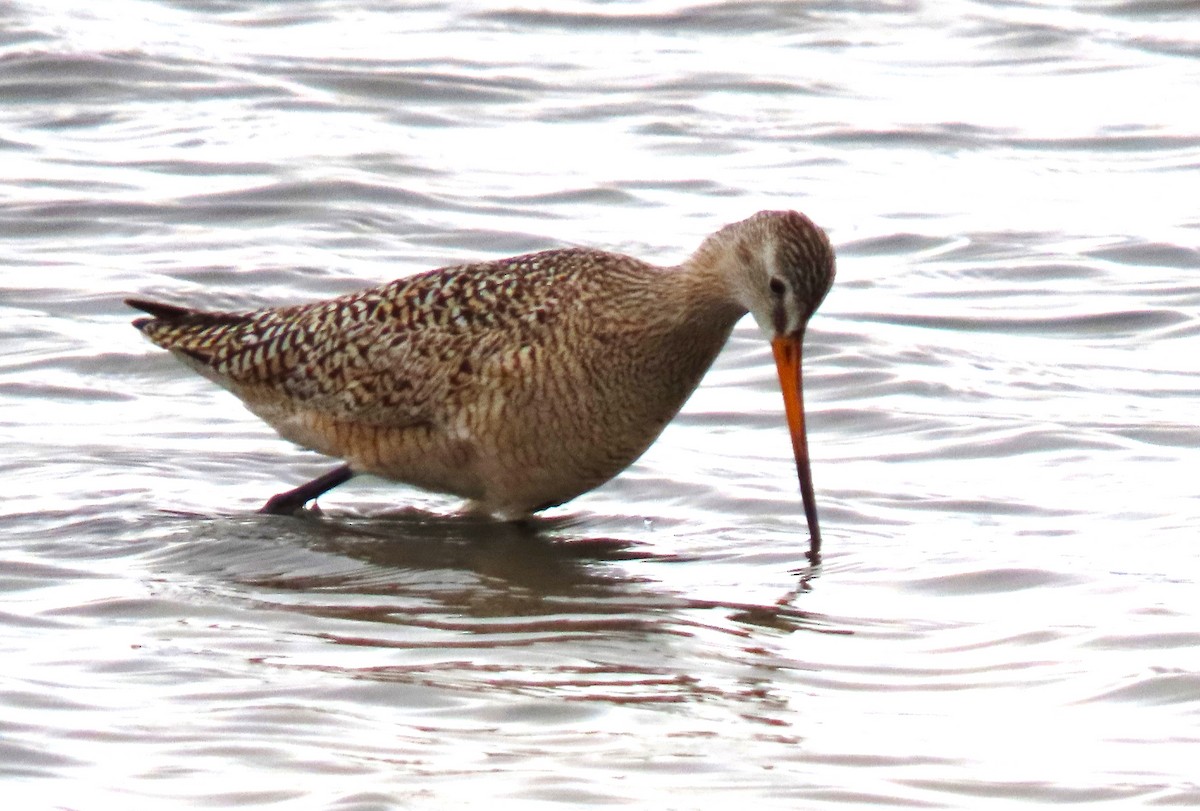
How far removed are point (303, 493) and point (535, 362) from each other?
0.91 m

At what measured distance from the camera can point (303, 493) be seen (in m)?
7.55

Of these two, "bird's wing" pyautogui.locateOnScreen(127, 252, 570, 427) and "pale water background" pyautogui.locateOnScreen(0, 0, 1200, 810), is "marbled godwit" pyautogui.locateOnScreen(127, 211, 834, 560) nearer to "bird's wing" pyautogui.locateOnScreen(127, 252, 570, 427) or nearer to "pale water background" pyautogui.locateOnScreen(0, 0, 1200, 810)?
"bird's wing" pyautogui.locateOnScreen(127, 252, 570, 427)

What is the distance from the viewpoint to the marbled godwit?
725 cm

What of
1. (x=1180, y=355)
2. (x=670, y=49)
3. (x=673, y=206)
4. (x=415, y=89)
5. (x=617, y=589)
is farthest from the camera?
(x=670, y=49)

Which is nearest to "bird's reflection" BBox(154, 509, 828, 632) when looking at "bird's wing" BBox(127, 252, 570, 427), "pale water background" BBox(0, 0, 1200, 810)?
"pale water background" BBox(0, 0, 1200, 810)

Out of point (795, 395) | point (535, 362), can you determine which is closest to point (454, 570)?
point (535, 362)

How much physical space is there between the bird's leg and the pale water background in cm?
12

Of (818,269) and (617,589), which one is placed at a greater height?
(818,269)

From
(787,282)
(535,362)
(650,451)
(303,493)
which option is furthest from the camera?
(650,451)

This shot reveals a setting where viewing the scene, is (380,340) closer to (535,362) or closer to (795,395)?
(535,362)

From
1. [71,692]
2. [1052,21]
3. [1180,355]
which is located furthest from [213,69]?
[71,692]

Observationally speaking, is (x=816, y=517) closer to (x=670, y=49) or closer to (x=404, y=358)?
(x=404, y=358)

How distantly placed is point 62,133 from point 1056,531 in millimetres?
7319

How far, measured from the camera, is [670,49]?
15.1m
